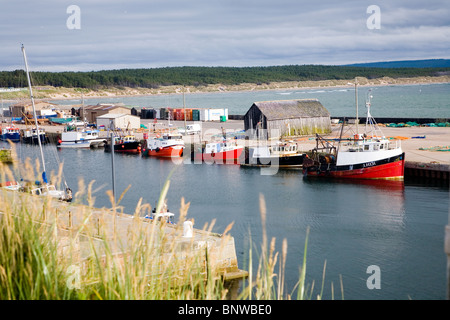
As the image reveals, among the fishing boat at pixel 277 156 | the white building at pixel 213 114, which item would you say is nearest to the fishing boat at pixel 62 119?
the white building at pixel 213 114

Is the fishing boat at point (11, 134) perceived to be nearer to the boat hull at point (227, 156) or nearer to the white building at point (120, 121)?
the white building at point (120, 121)

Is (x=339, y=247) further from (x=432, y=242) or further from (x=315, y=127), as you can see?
(x=315, y=127)

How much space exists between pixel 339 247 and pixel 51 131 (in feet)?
186

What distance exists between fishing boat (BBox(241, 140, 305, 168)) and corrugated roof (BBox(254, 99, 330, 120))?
837 cm

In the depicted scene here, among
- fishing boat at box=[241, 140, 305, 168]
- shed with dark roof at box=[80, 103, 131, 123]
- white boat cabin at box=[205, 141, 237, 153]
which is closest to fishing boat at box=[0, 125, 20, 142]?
shed with dark roof at box=[80, 103, 131, 123]

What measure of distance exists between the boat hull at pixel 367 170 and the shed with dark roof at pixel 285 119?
12786 mm

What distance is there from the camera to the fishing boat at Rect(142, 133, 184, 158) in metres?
51.5

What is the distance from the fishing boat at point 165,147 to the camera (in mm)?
51500

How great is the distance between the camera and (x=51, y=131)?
71.2 metres
